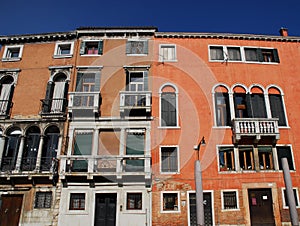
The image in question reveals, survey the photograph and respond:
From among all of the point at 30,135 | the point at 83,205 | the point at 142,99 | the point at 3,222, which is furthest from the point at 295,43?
the point at 3,222

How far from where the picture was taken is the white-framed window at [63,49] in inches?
751

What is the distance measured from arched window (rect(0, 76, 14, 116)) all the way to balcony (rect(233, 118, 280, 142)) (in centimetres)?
1517

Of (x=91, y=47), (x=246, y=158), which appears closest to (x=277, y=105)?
(x=246, y=158)

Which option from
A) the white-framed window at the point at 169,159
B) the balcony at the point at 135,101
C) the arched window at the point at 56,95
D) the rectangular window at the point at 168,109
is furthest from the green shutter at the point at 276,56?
the arched window at the point at 56,95

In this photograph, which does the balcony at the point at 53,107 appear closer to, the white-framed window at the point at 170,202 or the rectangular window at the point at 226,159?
the white-framed window at the point at 170,202

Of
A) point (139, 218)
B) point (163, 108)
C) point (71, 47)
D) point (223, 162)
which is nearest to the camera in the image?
point (139, 218)

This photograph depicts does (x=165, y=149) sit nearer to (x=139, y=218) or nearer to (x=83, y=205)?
(x=139, y=218)

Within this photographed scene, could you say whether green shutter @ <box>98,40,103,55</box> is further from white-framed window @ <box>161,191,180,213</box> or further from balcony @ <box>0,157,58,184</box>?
white-framed window @ <box>161,191,180,213</box>

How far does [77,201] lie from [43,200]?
6.85ft

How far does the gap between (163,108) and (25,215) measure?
1063cm

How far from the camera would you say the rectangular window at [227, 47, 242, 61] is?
19016 mm

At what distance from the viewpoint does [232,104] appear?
57.7 feet

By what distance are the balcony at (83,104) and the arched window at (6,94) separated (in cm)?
449

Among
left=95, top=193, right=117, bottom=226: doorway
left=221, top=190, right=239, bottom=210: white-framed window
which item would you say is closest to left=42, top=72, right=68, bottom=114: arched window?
left=95, top=193, right=117, bottom=226: doorway
